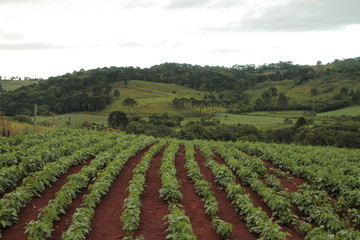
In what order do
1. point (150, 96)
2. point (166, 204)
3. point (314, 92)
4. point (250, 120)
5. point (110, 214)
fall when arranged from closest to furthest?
point (110, 214)
point (166, 204)
point (250, 120)
point (314, 92)
point (150, 96)

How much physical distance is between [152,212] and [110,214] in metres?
1.25

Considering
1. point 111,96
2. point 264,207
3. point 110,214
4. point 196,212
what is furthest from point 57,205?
point 111,96

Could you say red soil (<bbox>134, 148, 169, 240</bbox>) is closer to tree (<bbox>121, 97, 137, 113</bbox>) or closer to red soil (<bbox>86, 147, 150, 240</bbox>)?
red soil (<bbox>86, 147, 150, 240</bbox>)

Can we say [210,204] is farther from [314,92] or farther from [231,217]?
[314,92]

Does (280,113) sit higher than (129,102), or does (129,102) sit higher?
(129,102)

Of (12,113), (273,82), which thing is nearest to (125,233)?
(12,113)

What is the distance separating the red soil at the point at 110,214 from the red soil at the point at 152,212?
2.05ft

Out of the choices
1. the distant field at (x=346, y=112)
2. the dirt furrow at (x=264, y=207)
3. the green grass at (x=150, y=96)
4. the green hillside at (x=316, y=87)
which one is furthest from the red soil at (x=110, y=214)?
the green hillside at (x=316, y=87)

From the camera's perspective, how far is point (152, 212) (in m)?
9.77

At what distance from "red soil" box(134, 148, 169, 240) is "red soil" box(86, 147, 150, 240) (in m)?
0.62

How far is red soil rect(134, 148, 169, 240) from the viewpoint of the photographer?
8.30m

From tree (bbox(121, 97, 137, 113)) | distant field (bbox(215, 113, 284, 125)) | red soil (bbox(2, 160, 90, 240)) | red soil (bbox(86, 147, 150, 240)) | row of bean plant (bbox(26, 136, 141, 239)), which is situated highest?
tree (bbox(121, 97, 137, 113))

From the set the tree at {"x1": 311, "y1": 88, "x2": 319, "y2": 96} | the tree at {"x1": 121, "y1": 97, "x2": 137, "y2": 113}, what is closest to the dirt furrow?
the tree at {"x1": 121, "y1": 97, "x2": 137, "y2": 113}

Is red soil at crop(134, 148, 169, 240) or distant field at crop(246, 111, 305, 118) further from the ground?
red soil at crop(134, 148, 169, 240)
